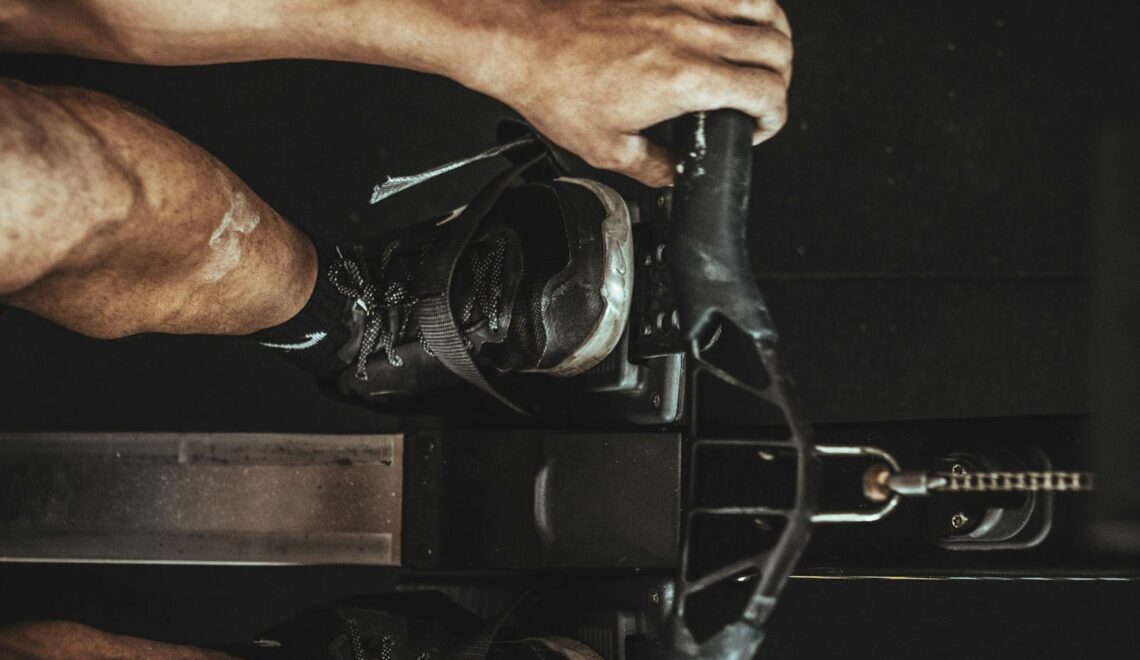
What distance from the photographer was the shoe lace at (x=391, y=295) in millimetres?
1095

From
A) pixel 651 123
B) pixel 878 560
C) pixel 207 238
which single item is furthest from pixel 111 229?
pixel 878 560

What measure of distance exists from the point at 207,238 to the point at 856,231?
3.08 feet

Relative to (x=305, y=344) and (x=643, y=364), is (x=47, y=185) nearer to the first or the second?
(x=305, y=344)

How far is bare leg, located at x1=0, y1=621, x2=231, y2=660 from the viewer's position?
914 millimetres

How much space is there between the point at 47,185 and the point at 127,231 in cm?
9

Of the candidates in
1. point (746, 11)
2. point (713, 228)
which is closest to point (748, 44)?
point (746, 11)

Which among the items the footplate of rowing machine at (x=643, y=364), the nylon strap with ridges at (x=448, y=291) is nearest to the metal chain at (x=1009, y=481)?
the footplate of rowing machine at (x=643, y=364)

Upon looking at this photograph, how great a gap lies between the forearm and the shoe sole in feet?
0.62

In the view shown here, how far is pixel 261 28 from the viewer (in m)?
1.02

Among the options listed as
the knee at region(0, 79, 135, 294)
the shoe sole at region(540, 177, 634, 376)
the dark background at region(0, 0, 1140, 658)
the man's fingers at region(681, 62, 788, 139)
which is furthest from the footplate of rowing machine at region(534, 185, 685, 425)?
the knee at region(0, 79, 135, 294)

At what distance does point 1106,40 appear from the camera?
4.93 ft

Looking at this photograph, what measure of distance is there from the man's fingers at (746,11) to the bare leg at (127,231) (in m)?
0.45

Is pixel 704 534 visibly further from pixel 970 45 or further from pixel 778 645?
pixel 970 45

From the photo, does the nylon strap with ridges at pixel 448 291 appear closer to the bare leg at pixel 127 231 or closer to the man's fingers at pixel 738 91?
the bare leg at pixel 127 231
